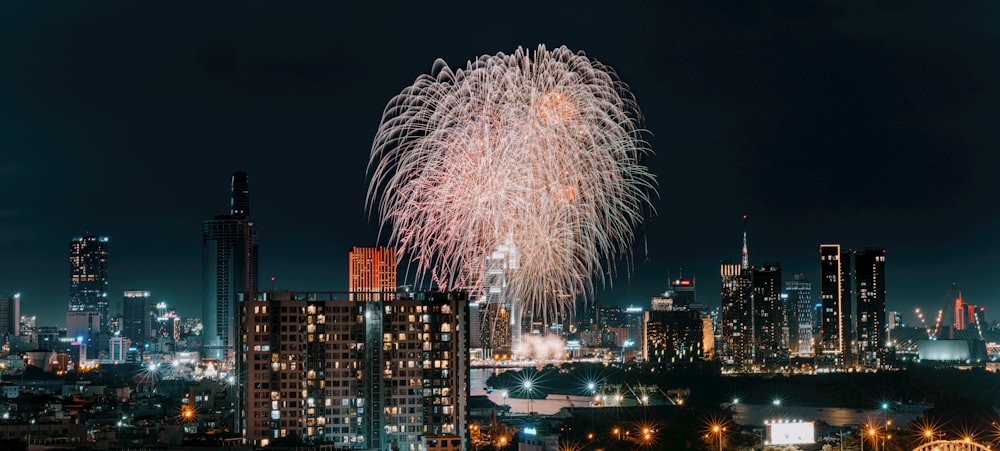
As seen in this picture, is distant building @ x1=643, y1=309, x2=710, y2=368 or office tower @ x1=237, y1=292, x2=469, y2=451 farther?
distant building @ x1=643, y1=309, x2=710, y2=368

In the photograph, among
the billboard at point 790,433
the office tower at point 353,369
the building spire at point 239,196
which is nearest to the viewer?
the office tower at point 353,369

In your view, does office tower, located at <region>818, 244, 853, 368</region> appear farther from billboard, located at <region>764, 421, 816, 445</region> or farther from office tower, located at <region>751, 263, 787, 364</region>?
billboard, located at <region>764, 421, 816, 445</region>

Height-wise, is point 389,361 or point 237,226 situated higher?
point 237,226

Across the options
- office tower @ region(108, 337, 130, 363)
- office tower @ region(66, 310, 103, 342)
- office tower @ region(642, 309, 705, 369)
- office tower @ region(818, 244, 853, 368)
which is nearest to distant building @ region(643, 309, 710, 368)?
office tower @ region(642, 309, 705, 369)

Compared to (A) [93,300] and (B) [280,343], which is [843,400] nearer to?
(B) [280,343]

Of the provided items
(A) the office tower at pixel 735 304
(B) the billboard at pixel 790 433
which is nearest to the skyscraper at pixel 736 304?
(A) the office tower at pixel 735 304

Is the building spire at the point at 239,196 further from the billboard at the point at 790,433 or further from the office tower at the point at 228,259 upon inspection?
the billboard at the point at 790,433

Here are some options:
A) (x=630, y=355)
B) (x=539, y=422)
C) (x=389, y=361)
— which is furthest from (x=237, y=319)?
(x=630, y=355)
